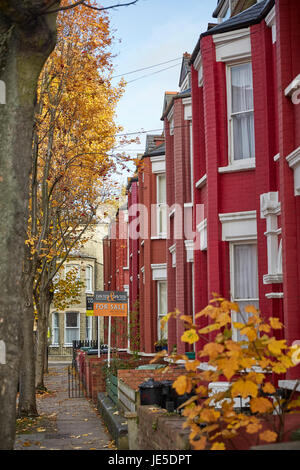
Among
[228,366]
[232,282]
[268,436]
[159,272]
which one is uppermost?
[159,272]

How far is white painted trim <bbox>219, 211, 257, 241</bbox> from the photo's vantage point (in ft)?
41.6

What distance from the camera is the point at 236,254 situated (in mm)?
13078

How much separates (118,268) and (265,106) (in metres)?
29.7

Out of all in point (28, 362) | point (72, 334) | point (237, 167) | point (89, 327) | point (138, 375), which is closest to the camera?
point (237, 167)

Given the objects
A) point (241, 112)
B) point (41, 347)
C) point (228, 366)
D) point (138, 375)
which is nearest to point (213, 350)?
point (228, 366)

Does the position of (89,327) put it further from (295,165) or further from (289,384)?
(295,165)

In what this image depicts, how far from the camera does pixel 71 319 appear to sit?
58.9m

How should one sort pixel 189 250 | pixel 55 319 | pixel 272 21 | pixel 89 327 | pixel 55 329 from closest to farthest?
pixel 272 21
pixel 189 250
pixel 55 329
pixel 55 319
pixel 89 327

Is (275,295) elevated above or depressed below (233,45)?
below

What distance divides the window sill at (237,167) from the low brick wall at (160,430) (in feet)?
17.4

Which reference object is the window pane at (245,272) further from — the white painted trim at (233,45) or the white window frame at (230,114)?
the white painted trim at (233,45)

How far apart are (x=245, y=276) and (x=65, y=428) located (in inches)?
203

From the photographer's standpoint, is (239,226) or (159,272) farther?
(159,272)
